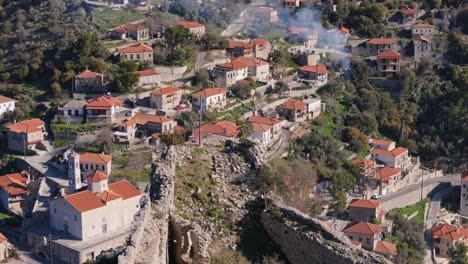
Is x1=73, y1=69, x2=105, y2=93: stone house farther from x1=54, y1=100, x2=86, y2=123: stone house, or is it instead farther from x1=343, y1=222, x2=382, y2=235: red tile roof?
x1=343, y1=222, x2=382, y2=235: red tile roof

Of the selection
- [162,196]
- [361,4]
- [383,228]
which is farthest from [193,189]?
[361,4]

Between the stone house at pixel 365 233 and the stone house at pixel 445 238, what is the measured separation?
196 cm

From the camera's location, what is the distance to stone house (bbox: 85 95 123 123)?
27.0m

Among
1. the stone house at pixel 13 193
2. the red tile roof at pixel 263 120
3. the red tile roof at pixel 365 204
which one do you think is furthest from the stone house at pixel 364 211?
the stone house at pixel 13 193

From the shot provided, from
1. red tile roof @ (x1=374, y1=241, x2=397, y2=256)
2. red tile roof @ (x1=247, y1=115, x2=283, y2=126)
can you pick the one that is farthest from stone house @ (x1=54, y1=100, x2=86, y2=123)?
red tile roof @ (x1=374, y1=241, x2=397, y2=256)

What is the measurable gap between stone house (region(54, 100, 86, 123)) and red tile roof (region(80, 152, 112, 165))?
11.1ft

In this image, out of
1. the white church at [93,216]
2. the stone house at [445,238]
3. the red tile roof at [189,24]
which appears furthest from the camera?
the red tile roof at [189,24]

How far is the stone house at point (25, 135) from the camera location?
26172 mm

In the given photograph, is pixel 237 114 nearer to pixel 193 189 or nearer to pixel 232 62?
pixel 232 62

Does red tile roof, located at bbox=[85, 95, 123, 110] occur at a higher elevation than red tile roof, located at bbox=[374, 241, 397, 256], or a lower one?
higher

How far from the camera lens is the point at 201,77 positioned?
30.1 m

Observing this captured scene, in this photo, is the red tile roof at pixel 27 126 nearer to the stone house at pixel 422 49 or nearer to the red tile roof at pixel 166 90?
the red tile roof at pixel 166 90

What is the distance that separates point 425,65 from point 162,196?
30.4 meters

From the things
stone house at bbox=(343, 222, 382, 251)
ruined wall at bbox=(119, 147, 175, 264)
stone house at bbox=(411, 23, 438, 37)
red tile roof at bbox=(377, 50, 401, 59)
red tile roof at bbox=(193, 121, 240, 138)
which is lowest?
stone house at bbox=(343, 222, 382, 251)
